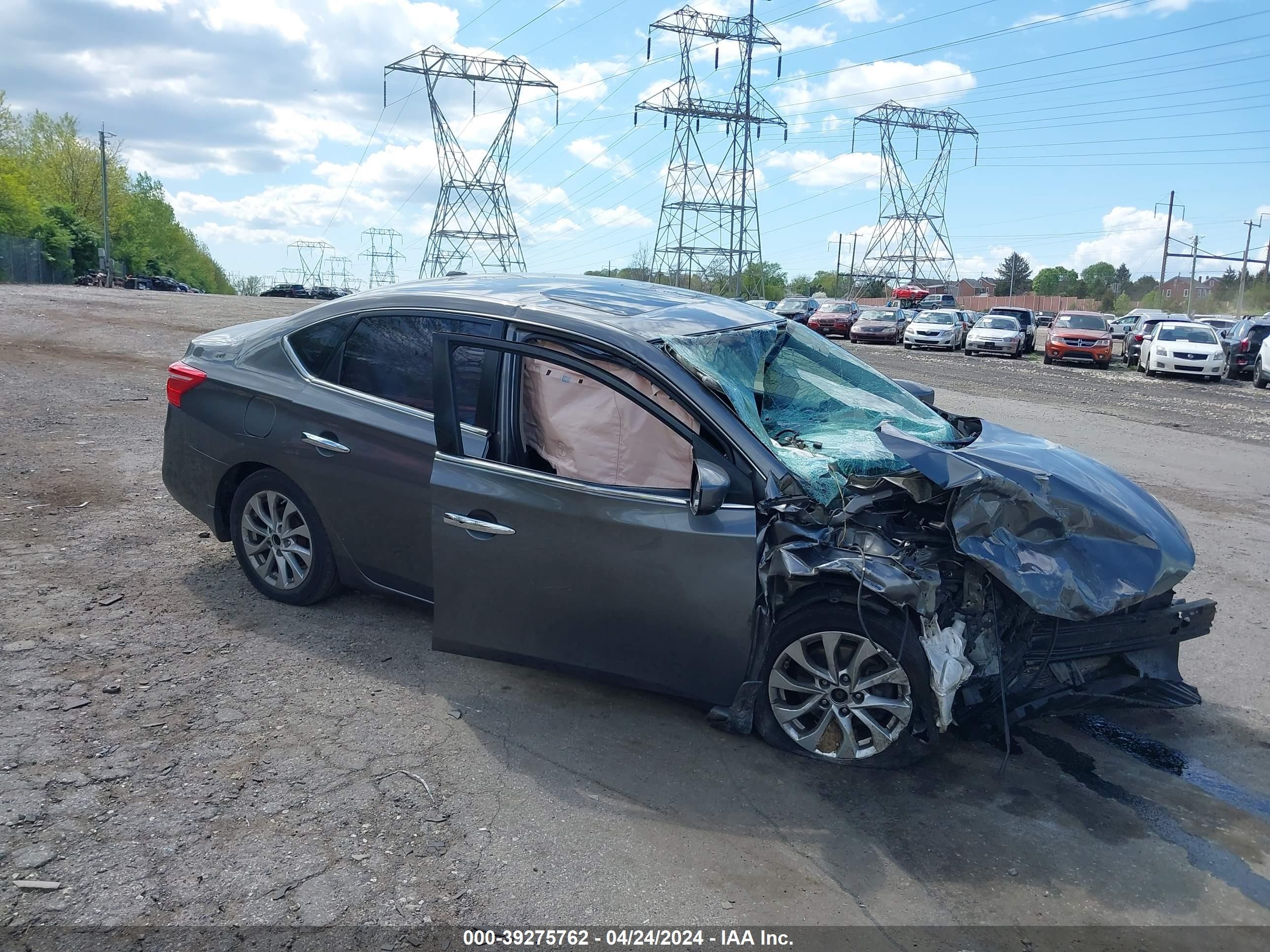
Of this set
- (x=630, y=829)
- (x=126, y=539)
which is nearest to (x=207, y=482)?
(x=126, y=539)

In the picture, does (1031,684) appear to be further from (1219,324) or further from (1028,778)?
(1219,324)

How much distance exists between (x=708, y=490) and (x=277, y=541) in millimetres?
2676

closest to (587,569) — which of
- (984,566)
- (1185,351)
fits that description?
(984,566)

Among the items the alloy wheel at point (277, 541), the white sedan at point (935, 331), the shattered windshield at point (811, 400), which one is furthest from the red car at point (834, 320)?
the alloy wheel at point (277, 541)

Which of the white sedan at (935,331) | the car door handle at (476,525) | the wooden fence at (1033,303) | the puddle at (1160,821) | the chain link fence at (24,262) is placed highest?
the wooden fence at (1033,303)

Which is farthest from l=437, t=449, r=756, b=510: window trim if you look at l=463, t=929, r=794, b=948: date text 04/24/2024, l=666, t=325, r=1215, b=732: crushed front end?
l=463, t=929, r=794, b=948: date text 04/24/2024

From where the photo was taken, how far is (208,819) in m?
3.31

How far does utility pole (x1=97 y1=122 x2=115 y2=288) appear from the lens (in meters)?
65.5

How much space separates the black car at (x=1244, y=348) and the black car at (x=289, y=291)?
55868mm

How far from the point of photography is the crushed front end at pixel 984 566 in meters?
3.74

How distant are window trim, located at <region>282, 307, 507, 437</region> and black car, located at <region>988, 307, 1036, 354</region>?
1287 inches

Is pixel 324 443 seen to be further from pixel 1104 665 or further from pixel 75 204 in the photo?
pixel 75 204

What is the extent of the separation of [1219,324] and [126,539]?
40892 mm

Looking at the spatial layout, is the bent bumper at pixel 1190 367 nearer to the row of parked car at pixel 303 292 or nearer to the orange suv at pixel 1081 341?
the orange suv at pixel 1081 341
